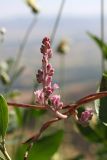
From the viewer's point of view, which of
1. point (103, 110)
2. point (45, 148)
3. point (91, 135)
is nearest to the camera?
point (103, 110)

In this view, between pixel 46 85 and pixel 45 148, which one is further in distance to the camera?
pixel 45 148

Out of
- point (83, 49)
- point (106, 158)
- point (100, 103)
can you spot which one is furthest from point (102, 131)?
point (83, 49)

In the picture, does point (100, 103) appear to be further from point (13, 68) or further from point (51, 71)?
point (13, 68)

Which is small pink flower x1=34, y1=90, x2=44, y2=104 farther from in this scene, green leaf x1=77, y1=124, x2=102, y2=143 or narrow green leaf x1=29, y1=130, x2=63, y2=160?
green leaf x1=77, y1=124, x2=102, y2=143

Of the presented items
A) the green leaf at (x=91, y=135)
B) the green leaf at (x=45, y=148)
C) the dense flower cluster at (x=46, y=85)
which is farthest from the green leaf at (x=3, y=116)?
the green leaf at (x=91, y=135)

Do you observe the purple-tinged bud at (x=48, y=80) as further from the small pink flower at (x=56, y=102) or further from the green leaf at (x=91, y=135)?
the green leaf at (x=91, y=135)

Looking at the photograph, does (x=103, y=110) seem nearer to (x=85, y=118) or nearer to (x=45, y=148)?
(x=85, y=118)

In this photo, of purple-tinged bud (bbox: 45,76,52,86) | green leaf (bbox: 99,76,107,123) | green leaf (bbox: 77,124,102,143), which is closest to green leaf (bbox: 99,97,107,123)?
green leaf (bbox: 99,76,107,123)

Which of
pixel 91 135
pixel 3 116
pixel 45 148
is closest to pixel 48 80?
pixel 3 116

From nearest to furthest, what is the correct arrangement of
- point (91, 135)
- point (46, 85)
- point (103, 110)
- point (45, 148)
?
point (46, 85) < point (103, 110) < point (45, 148) < point (91, 135)
